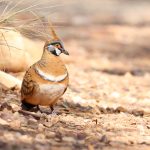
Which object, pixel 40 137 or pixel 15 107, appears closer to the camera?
pixel 40 137

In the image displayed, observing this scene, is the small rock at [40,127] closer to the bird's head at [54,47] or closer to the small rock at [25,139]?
the small rock at [25,139]

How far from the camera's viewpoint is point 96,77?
9320 mm

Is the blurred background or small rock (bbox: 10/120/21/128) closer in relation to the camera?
small rock (bbox: 10/120/21/128)

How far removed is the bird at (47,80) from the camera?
5.84 m

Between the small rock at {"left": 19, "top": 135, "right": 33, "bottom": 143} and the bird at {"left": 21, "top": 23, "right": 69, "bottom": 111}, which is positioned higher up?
the bird at {"left": 21, "top": 23, "right": 69, "bottom": 111}

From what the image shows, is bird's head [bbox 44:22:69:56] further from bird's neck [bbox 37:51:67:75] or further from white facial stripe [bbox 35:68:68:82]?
white facial stripe [bbox 35:68:68:82]

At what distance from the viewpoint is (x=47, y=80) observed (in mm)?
5828

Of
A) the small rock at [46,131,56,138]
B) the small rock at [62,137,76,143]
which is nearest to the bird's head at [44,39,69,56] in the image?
the small rock at [46,131,56,138]

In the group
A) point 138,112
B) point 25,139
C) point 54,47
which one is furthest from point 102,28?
point 25,139

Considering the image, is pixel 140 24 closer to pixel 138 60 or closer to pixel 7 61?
pixel 138 60

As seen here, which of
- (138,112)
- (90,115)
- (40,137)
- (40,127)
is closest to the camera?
(40,137)

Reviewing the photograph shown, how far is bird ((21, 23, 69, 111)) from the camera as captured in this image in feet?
19.2

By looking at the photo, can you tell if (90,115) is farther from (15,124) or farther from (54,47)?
(15,124)

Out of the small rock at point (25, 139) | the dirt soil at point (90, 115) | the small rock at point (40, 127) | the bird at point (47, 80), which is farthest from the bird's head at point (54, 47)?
the small rock at point (25, 139)
